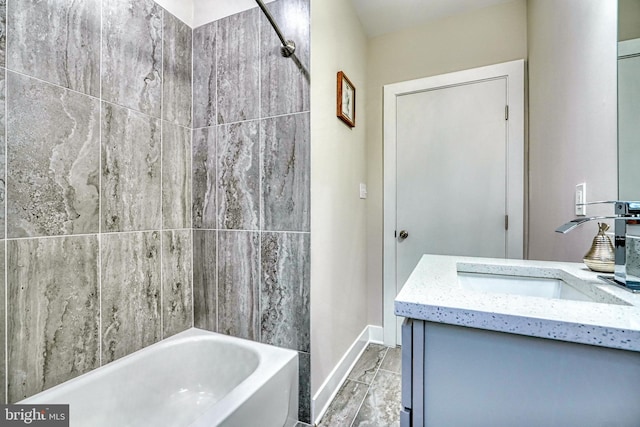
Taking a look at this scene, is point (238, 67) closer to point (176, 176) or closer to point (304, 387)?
point (176, 176)

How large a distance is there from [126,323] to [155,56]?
1.35 metres

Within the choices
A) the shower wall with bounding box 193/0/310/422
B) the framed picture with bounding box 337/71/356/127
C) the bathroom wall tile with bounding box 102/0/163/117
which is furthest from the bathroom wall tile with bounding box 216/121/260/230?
the framed picture with bounding box 337/71/356/127

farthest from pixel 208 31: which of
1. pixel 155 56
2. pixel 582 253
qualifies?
pixel 582 253

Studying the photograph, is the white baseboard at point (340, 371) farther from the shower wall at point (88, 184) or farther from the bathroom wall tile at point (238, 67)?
the bathroom wall tile at point (238, 67)

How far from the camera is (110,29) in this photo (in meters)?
1.26

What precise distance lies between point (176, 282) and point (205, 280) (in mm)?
152

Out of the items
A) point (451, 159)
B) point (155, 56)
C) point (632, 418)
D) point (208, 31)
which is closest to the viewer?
point (632, 418)

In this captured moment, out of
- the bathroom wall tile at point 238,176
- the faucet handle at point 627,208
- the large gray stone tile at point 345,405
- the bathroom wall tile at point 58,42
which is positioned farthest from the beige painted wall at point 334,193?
the faucet handle at point 627,208

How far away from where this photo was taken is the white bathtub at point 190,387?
3.43ft

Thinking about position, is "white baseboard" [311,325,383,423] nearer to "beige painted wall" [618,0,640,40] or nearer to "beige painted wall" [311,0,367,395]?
"beige painted wall" [311,0,367,395]

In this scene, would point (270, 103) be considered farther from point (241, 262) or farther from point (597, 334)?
point (597, 334)

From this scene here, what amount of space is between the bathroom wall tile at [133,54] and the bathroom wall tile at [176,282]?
2.27 ft

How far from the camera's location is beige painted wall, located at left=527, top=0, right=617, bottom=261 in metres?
1.00

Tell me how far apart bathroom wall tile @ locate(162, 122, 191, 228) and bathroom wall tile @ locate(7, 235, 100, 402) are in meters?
0.40
